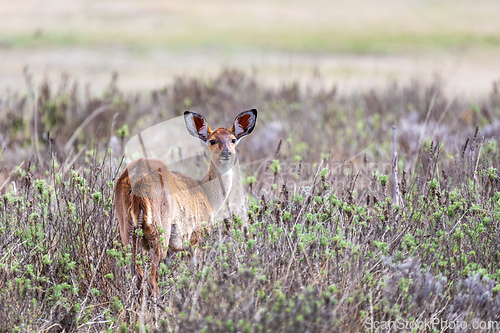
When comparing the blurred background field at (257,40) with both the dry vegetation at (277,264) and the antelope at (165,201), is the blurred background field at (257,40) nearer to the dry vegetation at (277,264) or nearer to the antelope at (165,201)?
the antelope at (165,201)

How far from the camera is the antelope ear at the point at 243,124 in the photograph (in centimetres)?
355

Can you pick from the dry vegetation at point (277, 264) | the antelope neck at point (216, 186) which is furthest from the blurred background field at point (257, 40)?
the dry vegetation at point (277, 264)

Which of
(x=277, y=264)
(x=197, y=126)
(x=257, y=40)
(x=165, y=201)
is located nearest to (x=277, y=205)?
(x=277, y=264)

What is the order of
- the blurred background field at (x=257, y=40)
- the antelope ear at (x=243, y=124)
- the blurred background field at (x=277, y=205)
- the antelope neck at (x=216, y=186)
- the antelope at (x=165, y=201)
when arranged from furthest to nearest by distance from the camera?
the blurred background field at (x=257, y=40)
the antelope neck at (x=216, y=186)
the antelope ear at (x=243, y=124)
the antelope at (x=165, y=201)
the blurred background field at (x=277, y=205)

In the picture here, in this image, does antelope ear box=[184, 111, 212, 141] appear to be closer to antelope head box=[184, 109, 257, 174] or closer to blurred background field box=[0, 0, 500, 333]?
antelope head box=[184, 109, 257, 174]

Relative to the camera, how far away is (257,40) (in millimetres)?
30594

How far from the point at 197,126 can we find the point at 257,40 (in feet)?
91.0

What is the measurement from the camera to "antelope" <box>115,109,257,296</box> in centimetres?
312

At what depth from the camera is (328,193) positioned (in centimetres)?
363

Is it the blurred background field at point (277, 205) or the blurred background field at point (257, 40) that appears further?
the blurred background field at point (257, 40)

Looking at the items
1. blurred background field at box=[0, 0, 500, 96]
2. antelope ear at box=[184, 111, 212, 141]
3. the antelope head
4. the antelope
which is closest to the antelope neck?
the antelope

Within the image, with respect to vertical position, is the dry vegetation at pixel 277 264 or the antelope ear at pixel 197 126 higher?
the antelope ear at pixel 197 126

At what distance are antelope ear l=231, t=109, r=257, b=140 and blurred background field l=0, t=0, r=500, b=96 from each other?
1055 cm

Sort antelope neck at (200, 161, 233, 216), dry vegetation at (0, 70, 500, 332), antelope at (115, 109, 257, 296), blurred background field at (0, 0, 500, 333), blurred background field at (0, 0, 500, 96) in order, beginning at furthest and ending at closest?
blurred background field at (0, 0, 500, 96), antelope neck at (200, 161, 233, 216), antelope at (115, 109, 257, 296), blurred background field at (0, 0, 500, 333), dry vegetation at (0, 70, 500, 332)
